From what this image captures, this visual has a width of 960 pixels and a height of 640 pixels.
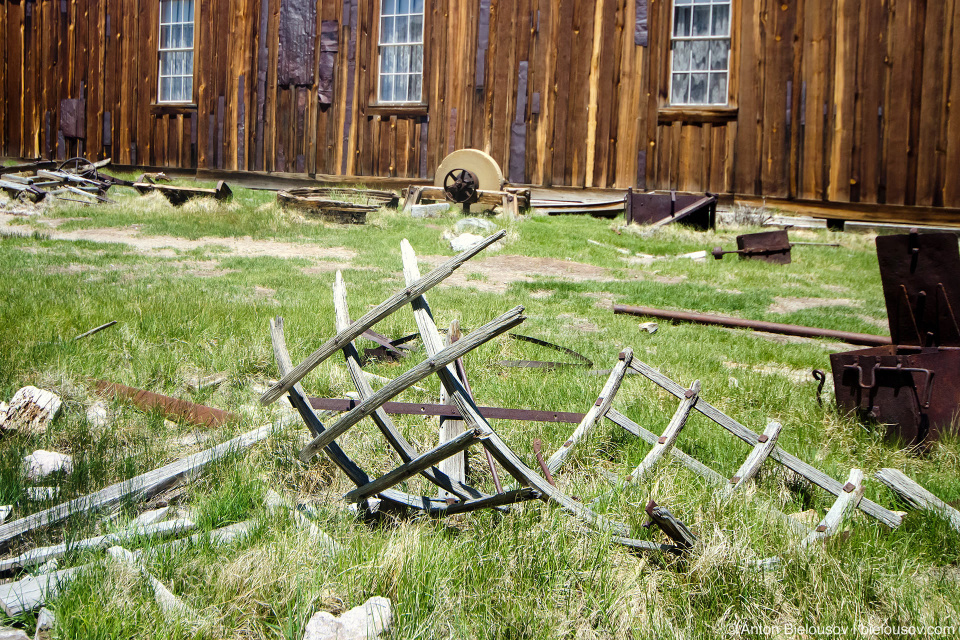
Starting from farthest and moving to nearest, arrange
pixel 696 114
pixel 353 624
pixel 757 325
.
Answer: pixel 696 114, pixel 757 325, pixel 353 624

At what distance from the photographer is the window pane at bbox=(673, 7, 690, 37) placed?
11695 millimetres

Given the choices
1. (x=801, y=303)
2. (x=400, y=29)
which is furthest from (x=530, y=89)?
(x=801, y=303)

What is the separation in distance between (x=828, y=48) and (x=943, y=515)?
9.75 metres

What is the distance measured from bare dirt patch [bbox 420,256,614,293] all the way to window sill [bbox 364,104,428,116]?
540 cm

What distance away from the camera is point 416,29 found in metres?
13.4

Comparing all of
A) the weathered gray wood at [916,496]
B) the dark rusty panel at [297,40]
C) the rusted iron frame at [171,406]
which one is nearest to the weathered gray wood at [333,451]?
the rusted iron frame at [171,406]

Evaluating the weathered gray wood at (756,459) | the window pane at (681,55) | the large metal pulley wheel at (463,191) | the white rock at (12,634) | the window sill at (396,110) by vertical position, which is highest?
the window pane at (681,55)

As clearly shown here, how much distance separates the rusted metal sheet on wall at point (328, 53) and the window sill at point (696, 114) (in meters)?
5.76

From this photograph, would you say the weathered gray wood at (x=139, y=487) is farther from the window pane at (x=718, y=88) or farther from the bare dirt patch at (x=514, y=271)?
the window pane at (x=718, y=88)

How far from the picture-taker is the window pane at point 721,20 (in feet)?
37.8

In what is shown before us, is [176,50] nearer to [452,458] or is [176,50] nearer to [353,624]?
[452,458]

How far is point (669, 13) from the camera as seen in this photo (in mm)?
11688

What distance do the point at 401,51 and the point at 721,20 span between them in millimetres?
5260

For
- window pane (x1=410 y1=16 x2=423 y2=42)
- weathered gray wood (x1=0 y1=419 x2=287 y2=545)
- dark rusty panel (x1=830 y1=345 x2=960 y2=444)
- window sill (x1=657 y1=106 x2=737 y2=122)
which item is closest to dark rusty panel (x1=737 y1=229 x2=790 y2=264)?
window sill (x1=657 y1=106 x2=737 y2=122)
